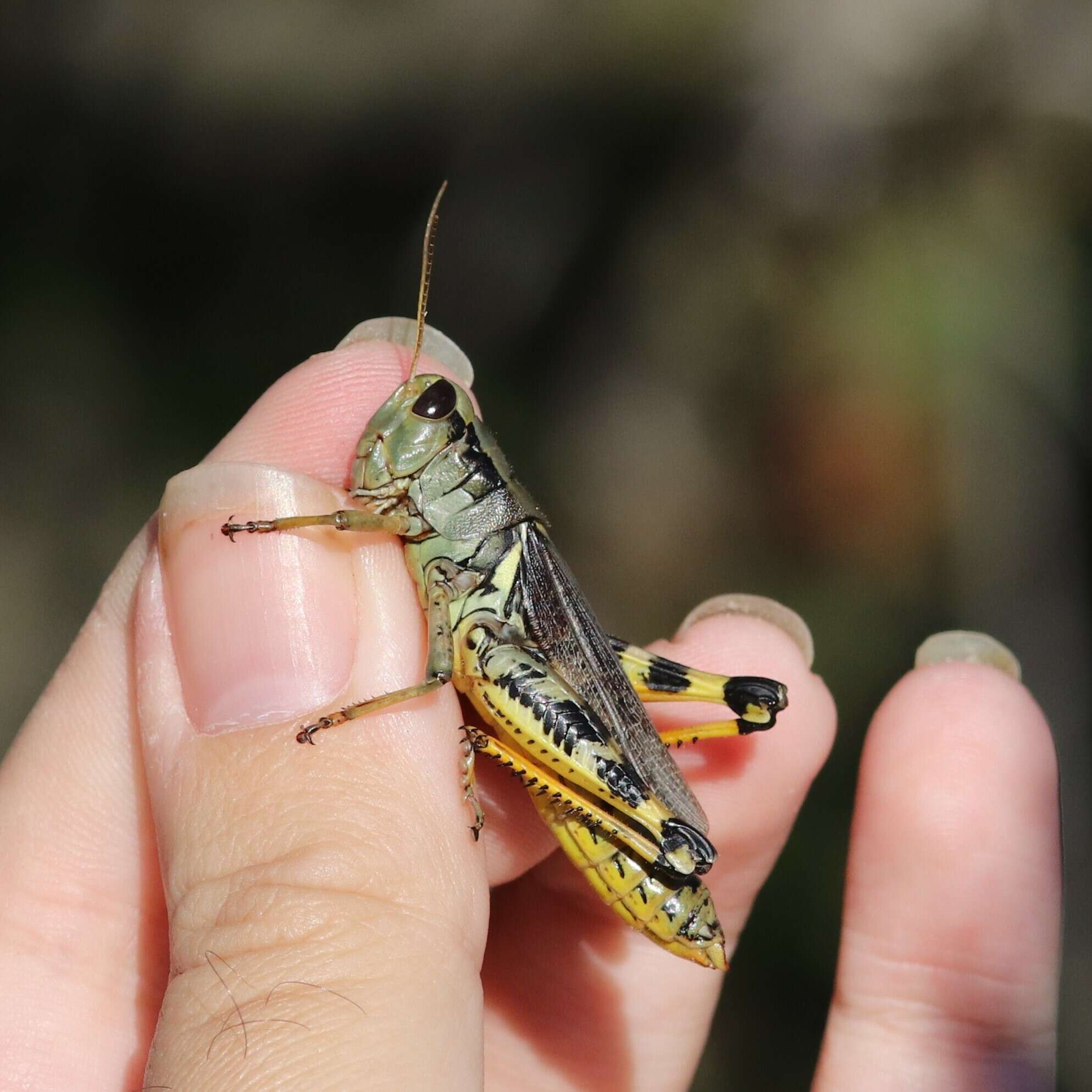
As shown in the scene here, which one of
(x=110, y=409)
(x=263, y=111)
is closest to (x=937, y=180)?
(x=263, y=111)

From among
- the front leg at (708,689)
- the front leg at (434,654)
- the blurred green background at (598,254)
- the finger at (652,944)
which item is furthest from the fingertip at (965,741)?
the blurred green background at (598,254)

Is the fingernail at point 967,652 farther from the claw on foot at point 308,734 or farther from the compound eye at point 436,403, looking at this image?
the claw on foot at point 308,734

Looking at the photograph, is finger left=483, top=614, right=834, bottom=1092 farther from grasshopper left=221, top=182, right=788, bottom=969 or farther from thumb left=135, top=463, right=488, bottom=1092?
thumb left=135, top=463, right=488, bottom=1092

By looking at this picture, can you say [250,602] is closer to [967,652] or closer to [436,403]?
[436,403]

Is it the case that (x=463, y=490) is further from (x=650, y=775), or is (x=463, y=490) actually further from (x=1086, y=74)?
(x=1086, y=74)

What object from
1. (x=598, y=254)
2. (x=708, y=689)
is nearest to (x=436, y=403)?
(x=708, y=689)

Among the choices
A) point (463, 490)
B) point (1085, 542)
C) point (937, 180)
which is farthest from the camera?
point (937, 180)
